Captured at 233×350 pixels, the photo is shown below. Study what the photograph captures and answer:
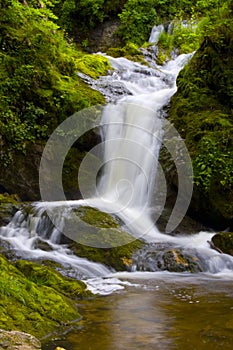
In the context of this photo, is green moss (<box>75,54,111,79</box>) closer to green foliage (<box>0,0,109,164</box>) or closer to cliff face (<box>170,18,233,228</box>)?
green foliage (<box>0,0,109,164</box>)

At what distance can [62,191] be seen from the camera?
32.9ft

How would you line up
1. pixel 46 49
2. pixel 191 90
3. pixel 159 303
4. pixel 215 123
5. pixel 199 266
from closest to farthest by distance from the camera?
pixel 159 303 < pixel 199 266 < pixel 215 123 < pixel 191 90 < pixel 46 49

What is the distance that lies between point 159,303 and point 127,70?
10.5 meters

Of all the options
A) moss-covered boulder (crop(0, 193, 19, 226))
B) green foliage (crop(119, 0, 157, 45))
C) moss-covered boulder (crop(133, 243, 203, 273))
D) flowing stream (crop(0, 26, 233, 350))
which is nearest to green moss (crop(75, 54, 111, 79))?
flowing stream (crop(0, 26, 233, 350))

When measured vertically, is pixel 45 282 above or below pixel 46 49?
below

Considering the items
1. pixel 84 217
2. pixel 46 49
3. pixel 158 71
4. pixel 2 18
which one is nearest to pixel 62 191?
pixel 84 217

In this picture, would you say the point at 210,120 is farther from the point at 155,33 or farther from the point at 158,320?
the point at 155,33

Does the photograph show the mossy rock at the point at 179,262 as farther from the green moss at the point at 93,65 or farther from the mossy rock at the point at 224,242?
the green moss at the point at 93,65

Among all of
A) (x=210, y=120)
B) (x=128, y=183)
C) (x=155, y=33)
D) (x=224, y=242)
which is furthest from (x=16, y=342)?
(x=155, y=33)

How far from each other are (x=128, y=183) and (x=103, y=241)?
9.38 ft

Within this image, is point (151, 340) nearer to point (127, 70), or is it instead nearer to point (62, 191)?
point (62, 191)

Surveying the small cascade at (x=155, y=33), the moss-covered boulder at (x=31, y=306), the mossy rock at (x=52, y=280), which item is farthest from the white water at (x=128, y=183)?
the small cascade at (x=155, y=33)

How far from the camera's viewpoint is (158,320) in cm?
408

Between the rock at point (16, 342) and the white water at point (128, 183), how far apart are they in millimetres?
2437
